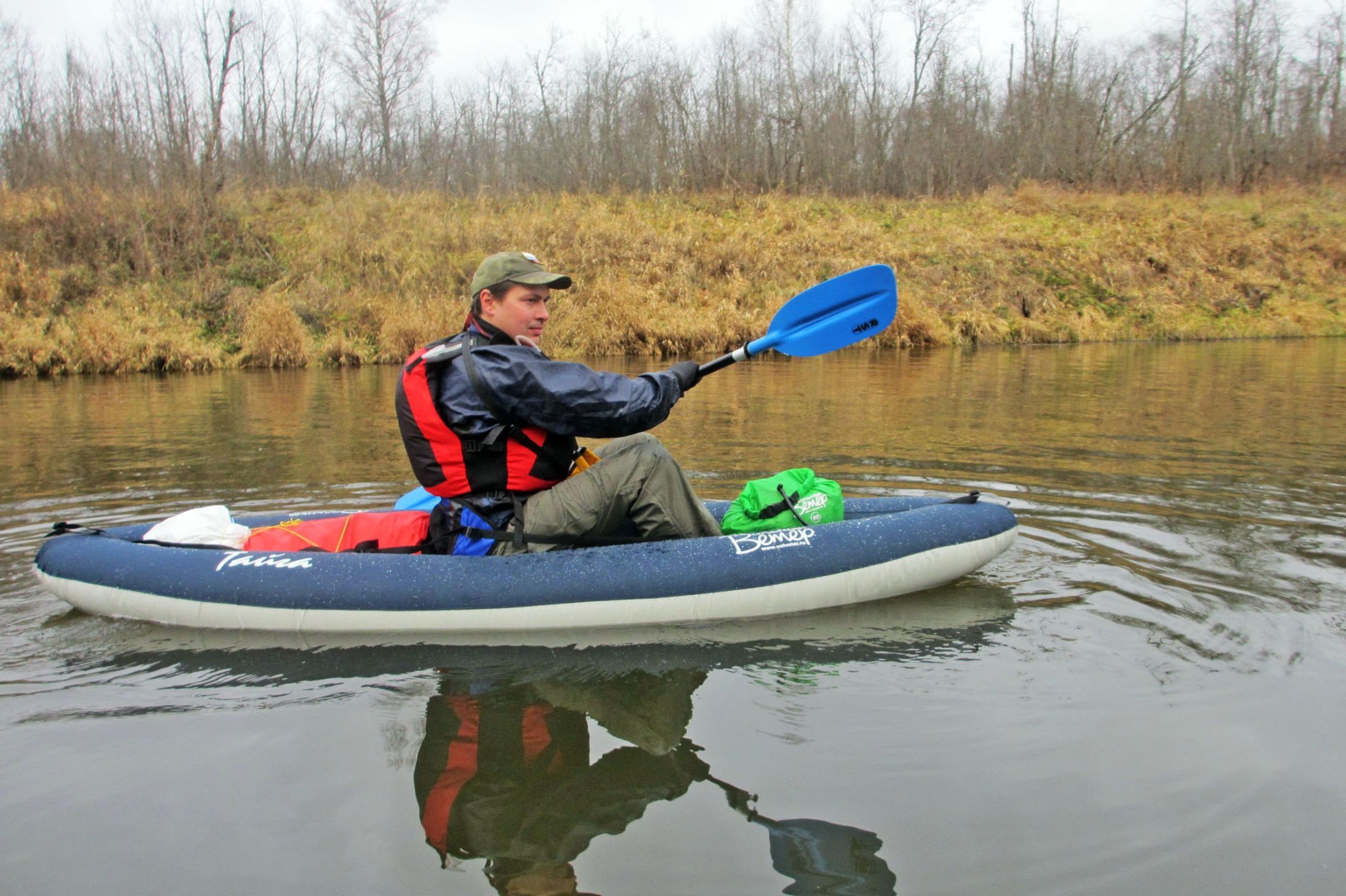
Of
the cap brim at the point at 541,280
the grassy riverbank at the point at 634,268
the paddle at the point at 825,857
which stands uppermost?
the grassy riverbank at the point at 634,268

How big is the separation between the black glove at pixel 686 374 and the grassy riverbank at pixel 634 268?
12872 millimetres

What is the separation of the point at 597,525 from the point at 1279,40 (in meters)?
34.0

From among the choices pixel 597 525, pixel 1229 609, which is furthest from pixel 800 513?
pixel 1229 609

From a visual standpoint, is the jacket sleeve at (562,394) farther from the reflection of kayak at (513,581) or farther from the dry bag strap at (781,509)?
the dry bag strap at (781,509)

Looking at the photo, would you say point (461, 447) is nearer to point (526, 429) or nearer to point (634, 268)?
point (526, 429)

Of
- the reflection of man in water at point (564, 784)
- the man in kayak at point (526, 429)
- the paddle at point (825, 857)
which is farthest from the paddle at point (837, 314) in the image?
the paddle at point (825, 857)

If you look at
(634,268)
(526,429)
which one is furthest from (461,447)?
(634,268)

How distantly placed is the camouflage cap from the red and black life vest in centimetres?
21

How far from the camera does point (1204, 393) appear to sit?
9.80 m

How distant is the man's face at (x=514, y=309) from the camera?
333cm

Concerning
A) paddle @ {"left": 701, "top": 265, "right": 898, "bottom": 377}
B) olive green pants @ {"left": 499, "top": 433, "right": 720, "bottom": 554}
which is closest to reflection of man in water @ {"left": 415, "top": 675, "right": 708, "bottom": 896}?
olive green pants @ {"left": 499, "top": 433, "right": 720, "bottom": 554}

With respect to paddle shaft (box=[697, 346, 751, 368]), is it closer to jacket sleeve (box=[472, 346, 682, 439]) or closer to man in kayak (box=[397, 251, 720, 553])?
man in kayak (box=[397, 251, 720, 553])

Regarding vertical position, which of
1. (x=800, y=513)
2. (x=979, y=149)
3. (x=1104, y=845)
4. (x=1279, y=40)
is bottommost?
(x=1104, y=845)

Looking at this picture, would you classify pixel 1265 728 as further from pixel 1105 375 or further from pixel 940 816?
pixel 1105 375
